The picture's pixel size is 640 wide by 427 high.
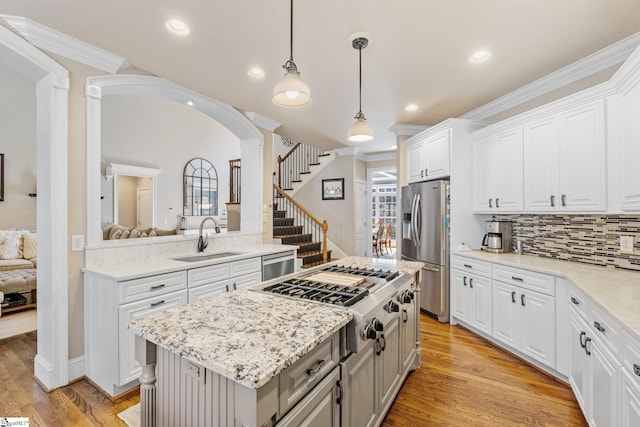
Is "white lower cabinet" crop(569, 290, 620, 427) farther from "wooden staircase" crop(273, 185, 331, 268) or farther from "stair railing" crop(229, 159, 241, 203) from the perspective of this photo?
"stair railing" crop(229, 159, 241, 203)

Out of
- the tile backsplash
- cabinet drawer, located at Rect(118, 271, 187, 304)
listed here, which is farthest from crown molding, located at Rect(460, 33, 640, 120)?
cabinet drawer, located at Rect(118, 271, 187, 304)

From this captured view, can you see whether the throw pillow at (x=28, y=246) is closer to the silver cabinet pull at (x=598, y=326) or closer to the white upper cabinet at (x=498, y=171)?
the white upper cabinet at (x=498, y=171)

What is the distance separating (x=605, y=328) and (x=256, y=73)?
3186 mm

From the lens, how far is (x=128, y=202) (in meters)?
8.04

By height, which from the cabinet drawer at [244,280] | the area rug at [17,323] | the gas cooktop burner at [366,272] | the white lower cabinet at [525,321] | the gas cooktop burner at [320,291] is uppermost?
the gas cooktop burner at [366,272]

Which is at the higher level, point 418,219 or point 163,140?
point 163,140

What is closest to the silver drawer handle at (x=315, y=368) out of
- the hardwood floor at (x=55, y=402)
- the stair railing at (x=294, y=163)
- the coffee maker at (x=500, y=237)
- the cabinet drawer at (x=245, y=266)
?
the hardwood floor at (x=55, y=402)

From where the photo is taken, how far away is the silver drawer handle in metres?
1.05

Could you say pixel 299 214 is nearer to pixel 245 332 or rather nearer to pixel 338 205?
pixel 338 205

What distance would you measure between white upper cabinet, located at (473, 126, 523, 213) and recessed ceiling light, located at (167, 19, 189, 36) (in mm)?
3226

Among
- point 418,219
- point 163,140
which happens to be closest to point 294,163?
point 163,140

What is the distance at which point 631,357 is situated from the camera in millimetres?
1212

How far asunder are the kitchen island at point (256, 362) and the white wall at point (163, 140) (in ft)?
22.7

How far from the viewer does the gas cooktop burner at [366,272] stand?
198 centimetres
